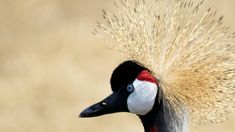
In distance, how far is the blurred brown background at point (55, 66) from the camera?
6.65m

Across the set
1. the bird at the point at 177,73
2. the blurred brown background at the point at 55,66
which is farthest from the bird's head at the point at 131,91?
the blurred brown background at the point at 55,66

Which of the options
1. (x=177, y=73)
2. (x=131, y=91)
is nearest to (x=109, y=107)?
(x=131, y=91)

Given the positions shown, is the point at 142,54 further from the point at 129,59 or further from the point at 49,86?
the point at 49,86

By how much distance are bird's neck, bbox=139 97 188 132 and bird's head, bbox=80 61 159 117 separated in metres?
0.02

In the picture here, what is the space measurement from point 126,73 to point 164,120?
210 mm

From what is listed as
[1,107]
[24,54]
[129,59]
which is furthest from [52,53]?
[129,59]

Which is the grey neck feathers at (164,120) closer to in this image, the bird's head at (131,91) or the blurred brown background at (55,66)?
the bird's head at (131,91)

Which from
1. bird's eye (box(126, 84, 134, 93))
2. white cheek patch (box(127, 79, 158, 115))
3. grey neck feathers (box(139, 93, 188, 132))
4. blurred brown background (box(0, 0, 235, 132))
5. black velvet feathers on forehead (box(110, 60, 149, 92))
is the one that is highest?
blurred brown background (box(0, 0, 235, 132))

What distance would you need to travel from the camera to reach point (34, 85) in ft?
22.9

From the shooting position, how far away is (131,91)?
3.73m

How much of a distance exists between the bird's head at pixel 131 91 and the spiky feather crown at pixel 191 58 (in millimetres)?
36

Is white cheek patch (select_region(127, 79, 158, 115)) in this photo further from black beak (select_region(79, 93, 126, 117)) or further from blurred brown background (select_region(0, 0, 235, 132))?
blurred brown background (select_region(0, 0, 235, 132))

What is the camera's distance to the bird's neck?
12.1 feet

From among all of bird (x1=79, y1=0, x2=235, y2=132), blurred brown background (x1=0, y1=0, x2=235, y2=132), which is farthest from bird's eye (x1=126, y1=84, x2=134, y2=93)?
blurred brown background (x1=0, y1=0, x2=235, y2=132)
